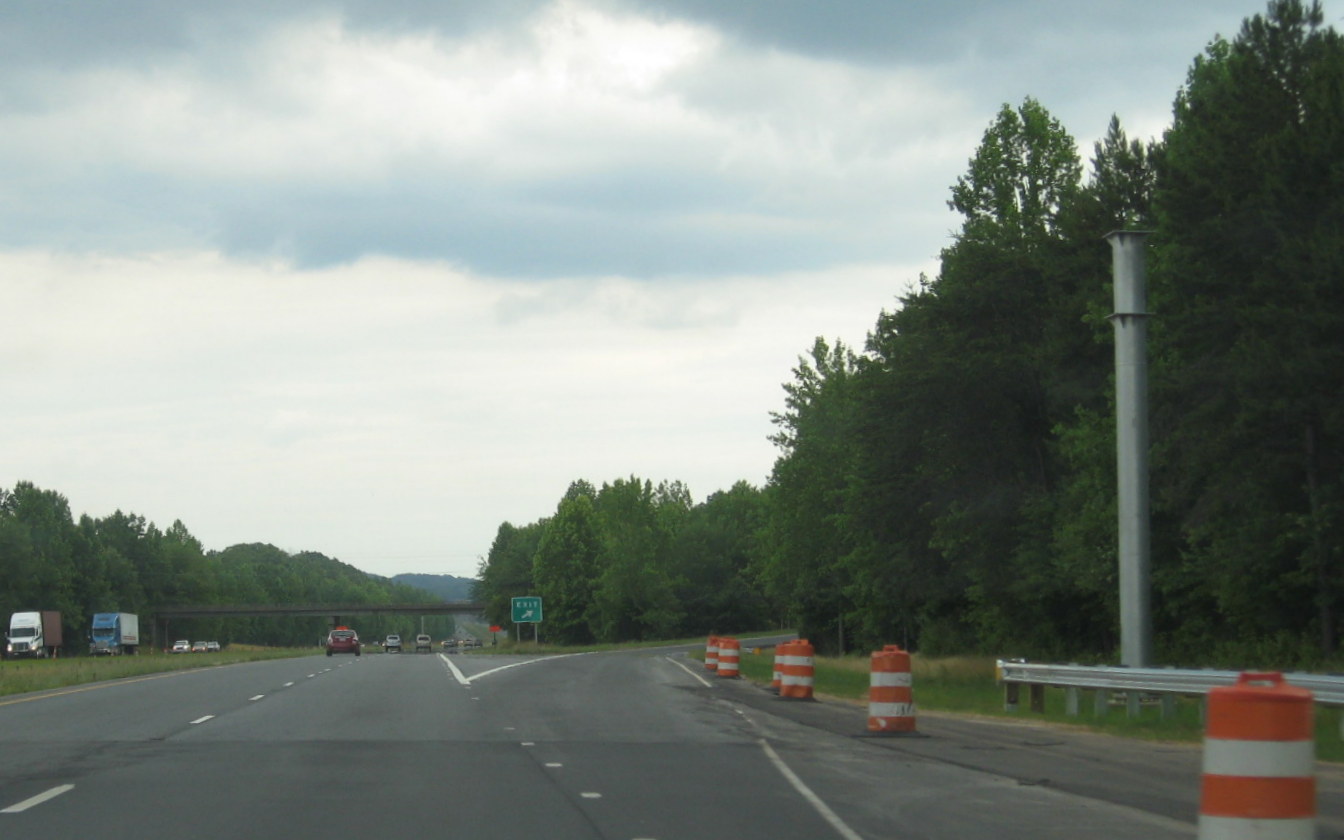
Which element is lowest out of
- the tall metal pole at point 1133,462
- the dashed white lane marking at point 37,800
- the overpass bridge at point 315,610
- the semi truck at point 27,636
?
the overpass bridge at point 315,610

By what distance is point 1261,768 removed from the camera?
6434mm

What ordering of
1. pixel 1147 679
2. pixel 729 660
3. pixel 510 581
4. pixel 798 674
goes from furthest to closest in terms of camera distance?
1. pixel 510 581
2. pixel 729 660
3. pixel 798 674
4. pixel 1147 679

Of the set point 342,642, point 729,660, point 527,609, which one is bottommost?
point 342,642

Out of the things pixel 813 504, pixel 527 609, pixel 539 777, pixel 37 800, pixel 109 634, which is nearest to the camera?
pixel 37 800

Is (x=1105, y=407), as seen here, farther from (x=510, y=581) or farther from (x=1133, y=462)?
(x=510, y=581)

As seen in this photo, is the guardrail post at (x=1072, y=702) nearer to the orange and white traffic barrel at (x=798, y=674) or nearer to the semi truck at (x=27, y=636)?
the orange and white traffic barrel at (x=798, y=674)

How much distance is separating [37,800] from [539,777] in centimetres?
427

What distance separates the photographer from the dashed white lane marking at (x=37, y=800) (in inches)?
444

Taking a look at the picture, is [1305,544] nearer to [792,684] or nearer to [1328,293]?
[1328,293]

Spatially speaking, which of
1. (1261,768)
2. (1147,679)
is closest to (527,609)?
(1147,679)

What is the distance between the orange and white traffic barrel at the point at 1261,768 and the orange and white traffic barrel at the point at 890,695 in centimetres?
1195

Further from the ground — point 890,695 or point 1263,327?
point 1263,327

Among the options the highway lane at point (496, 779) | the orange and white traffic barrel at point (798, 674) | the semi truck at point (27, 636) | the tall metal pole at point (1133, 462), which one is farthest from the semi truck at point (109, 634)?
the tall metal pole at point (1133, 462)

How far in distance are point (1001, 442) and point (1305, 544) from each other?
18844 millimetres
